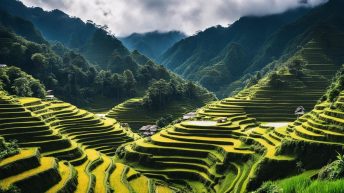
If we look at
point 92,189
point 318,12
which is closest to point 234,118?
point 92,189

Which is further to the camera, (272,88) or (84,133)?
(272,88)

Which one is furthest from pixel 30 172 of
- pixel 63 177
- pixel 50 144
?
pixel 50 144

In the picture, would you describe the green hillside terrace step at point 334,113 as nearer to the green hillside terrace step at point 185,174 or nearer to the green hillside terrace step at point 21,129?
the green hillside terrace step at point 185,174

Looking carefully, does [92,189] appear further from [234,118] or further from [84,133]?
[234,118]

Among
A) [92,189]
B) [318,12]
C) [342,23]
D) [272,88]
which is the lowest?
[92,189]

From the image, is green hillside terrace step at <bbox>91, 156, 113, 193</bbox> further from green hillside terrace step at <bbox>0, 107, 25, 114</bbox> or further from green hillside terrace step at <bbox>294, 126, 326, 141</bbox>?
green hillside terrace step at <bbox>294, 126, 326, 141</bbox>

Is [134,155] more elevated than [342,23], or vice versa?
[342,23]

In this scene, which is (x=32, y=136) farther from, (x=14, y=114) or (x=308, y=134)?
(x=308, y=134)

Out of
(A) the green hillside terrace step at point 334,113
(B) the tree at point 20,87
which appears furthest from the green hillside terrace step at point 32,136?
(A) the green hillside terrace step at point 334,113
